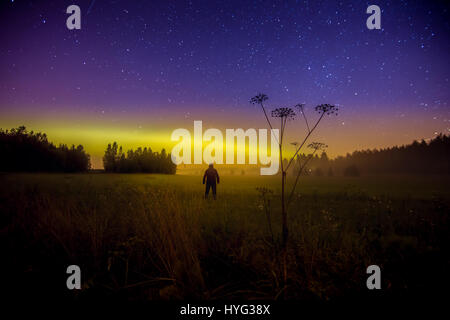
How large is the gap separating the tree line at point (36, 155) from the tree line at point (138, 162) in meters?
13.5

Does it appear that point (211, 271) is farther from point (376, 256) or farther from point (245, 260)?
point (376, 256)

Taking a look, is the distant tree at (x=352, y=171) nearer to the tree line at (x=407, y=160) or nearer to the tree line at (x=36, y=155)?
the tree line at (x=407, y=160)

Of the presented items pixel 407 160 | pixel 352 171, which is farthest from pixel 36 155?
pixel 407 160

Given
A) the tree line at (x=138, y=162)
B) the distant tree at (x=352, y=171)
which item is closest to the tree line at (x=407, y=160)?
the distant tree at (x=352, y=171)

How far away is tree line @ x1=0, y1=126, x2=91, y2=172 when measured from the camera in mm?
34991

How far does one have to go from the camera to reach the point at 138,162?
3066 inches

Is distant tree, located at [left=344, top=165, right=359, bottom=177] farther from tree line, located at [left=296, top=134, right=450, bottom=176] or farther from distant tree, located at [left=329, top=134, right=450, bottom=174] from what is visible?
distant tree, located at [left=329, top=134, right=450, bottom=174]

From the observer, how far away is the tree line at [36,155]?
1378 inches

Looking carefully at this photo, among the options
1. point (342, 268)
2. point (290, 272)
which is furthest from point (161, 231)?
point (342, 268)

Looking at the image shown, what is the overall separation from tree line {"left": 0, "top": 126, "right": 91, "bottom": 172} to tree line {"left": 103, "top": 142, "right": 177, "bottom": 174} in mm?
13485

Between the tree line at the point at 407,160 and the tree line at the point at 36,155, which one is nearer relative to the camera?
the tree line at the point at 36,155

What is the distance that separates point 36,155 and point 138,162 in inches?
1417

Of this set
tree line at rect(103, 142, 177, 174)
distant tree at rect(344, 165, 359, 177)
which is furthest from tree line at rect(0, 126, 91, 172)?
distant tree at rect(344, 165, 359, 177)
